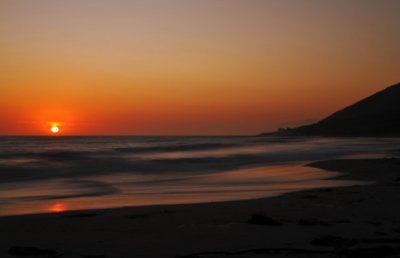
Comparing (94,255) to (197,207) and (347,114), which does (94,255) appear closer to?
(197,207)

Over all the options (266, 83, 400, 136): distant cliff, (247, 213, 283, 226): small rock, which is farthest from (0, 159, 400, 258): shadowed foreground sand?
(266, 83, 400, 136): distant cliff

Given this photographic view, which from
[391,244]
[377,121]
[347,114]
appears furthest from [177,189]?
[347,114]

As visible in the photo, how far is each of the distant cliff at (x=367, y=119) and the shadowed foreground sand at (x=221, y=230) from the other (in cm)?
12088

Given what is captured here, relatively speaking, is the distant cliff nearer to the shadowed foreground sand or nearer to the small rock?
the shadowed foreground sand

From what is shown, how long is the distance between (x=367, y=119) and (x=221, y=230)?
146 meters

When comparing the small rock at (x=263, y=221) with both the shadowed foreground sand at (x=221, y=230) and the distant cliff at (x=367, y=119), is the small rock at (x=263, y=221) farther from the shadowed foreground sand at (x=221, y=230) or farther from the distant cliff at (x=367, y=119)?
the distant cliff at (x=367, y=119)

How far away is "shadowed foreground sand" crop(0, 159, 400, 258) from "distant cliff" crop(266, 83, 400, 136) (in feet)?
397

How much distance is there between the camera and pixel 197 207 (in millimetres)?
11148

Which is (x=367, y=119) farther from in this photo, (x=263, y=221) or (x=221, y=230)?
(x=221, y=230)

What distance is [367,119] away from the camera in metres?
146

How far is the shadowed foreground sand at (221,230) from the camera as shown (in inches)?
271

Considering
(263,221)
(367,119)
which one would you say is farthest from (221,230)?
(367,119)

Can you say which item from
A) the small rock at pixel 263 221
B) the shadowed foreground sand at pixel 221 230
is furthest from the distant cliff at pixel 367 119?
the small rock at pixel 263 221

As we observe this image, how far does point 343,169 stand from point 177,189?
33.6 ft
